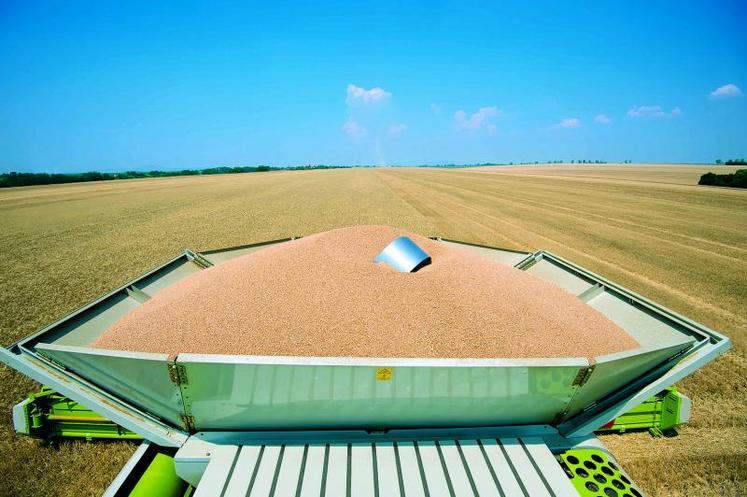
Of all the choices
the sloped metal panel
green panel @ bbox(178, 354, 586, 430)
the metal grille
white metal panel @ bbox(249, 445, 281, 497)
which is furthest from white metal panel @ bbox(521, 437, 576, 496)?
the sloped metal panel

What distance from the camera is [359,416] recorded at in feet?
5.54

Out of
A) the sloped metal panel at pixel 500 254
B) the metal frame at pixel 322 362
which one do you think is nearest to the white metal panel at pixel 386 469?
the metal frame at pixel 322 362

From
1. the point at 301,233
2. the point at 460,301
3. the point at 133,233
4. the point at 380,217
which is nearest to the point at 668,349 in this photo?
the point at 460,301

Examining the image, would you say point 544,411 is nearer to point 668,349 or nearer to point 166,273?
point 668,349

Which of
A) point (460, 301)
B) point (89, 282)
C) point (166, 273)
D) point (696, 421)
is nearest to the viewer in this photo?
point (460, 301)

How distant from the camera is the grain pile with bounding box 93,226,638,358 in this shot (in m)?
2.03

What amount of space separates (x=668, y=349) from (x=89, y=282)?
7.09m

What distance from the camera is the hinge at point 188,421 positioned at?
1708 millimetres

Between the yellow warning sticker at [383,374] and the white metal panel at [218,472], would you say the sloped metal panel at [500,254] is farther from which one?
the white metal panel at [218,472]

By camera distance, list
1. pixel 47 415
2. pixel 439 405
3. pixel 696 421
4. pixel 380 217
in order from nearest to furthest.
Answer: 1. pixel 439 405
2. pixel 47 415
3. pixel 696 421
4. pixel 380 217

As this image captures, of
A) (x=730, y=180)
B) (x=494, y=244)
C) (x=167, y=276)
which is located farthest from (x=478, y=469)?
(x=730, y=180)

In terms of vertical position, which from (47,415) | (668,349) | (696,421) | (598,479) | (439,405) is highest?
(668,349)

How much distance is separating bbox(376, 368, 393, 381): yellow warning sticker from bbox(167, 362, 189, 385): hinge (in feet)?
2.87

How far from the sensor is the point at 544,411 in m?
1.77
